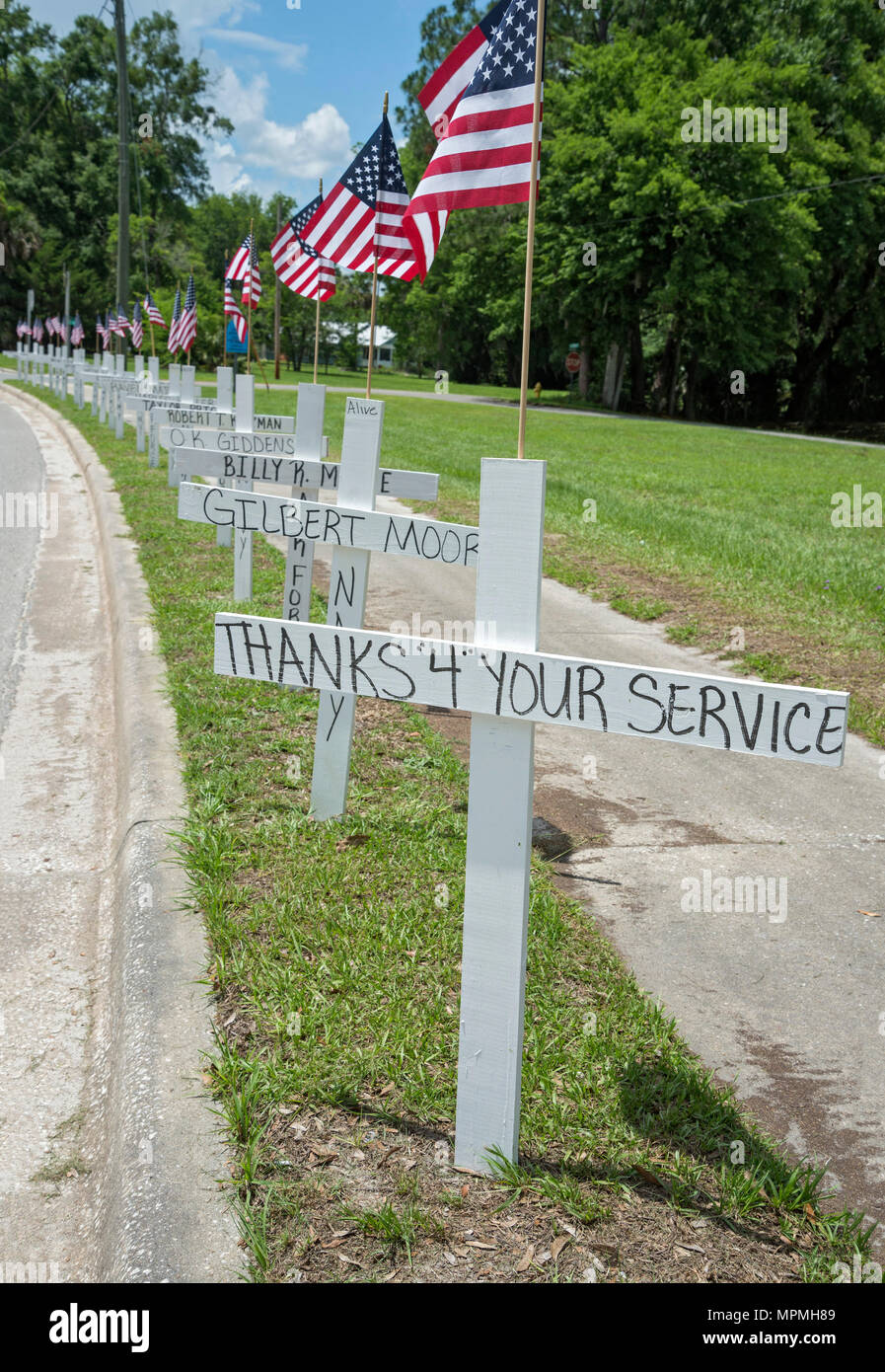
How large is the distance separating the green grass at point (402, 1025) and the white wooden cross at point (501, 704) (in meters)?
0.28

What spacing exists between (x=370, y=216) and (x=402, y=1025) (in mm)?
4469

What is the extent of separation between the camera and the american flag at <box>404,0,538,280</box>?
259cm

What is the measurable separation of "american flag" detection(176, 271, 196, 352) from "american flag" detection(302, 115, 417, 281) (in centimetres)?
1359


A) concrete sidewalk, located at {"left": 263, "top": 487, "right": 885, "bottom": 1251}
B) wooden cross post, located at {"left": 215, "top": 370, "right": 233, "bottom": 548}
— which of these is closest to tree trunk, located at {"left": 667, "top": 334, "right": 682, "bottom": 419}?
wooden cross post, located at {"left": 215, "top": 370, "right": 233, "bottom": 548}

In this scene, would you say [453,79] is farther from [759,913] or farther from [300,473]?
[759,913]

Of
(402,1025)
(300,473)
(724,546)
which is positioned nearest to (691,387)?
(724,546)

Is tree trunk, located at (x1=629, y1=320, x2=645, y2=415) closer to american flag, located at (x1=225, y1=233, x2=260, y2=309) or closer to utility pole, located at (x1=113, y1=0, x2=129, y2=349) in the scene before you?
utility pole, located at (x1=113, y1=0, x2=129, y2=349)

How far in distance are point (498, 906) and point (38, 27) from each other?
7160 centimetres

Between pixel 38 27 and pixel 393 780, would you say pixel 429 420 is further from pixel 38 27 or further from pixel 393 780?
pixel 38 27

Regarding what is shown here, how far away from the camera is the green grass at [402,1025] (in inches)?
99.4

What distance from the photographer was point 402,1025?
10.2 ft
